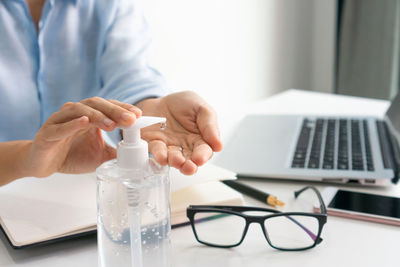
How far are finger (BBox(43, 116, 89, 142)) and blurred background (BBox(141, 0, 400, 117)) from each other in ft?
4.03

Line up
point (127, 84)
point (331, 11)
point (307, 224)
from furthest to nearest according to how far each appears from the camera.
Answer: point (331, 11)
point (127, 84)
point (307, 224)

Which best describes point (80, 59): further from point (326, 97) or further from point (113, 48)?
point (326, 97)

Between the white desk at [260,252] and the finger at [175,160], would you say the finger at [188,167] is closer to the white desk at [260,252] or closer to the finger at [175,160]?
the finger at [175,160]

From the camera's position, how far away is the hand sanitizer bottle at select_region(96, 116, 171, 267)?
0.45 meters

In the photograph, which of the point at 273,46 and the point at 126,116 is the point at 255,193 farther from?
the point at 273,46

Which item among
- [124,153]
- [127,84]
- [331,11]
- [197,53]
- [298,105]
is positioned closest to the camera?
[124,153]

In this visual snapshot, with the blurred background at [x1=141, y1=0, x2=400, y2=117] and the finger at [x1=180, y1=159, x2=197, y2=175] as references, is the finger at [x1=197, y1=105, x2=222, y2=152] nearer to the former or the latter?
the finger at [x1=180, y1=159, x2=197, y2=175]

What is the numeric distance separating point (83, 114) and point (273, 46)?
191 cm

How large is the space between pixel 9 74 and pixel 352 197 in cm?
66

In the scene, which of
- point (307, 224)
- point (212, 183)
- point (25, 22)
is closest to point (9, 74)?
point (25, 22)

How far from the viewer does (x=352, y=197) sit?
669mm

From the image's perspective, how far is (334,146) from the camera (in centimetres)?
85

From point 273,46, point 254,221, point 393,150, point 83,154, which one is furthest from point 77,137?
point 273,46

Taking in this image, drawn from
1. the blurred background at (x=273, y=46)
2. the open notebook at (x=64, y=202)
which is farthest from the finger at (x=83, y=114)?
the blurred background at (x=273, y=46)
